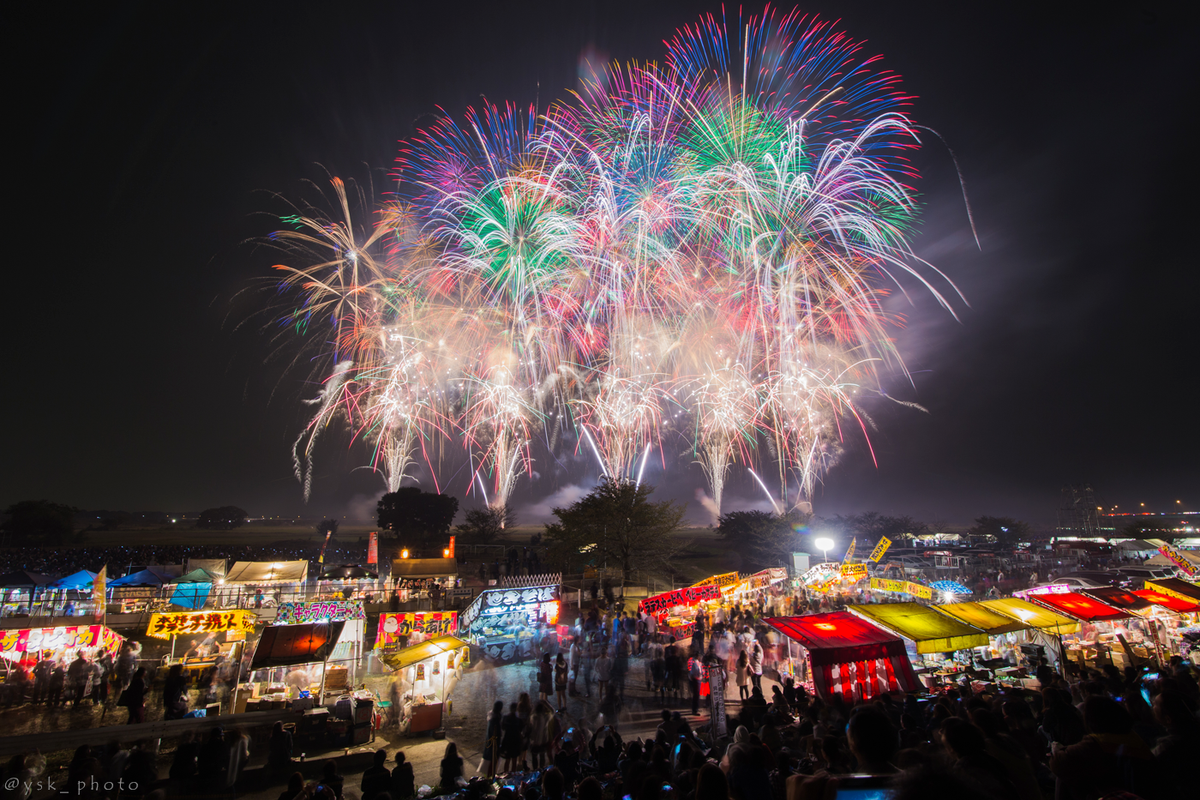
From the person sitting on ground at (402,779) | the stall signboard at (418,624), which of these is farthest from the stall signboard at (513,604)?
the person sitting on ground at (402,779)

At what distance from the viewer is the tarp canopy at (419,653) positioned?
427 inches

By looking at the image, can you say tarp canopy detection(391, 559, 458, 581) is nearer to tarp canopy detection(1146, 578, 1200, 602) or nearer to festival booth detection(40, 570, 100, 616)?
festival booth detection(40, 570, 100, 616)

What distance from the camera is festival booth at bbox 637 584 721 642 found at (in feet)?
49.8

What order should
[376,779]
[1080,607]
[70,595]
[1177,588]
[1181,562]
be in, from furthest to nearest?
1. [1181,562]
2. [70,595]
3. [1177,588]
4. [1080,607]
5. [376,779]

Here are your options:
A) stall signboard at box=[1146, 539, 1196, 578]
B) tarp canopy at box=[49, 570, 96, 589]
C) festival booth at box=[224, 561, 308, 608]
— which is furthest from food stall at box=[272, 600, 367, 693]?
stall signboard at box=[1146, 539, 1196, 578]

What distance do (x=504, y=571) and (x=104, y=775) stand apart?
2878 centimetres

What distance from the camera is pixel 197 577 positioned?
23.0 m

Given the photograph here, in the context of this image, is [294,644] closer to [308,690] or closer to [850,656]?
[308,690]

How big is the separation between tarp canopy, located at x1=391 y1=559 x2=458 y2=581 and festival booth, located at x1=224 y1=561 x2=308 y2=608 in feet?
16.5

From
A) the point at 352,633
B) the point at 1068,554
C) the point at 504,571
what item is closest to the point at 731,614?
the point at 352,633

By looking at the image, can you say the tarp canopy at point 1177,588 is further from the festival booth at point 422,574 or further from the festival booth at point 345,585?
the festival booth at point 422,574

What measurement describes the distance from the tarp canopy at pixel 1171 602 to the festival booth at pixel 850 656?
9374 millimetres

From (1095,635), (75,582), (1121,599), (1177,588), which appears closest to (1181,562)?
(1177,588)

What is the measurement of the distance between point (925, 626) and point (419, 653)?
34.4ft
